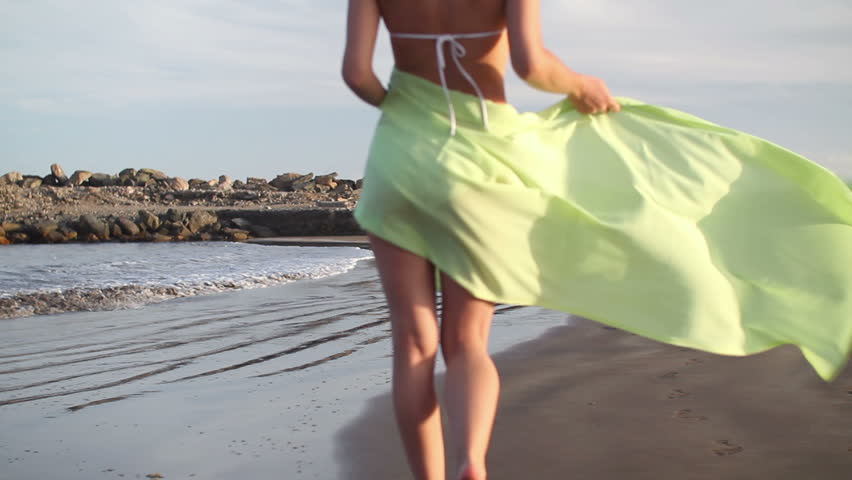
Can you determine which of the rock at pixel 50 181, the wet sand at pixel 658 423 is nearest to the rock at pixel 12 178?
the rock at pixel 50 181

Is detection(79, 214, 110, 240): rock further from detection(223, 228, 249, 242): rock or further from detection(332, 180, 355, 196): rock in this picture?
detection(332, 180, 355, 196): rock

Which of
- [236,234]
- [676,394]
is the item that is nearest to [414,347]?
[676,394]

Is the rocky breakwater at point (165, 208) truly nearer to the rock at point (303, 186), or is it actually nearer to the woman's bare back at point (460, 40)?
the rock at point (303, 186)

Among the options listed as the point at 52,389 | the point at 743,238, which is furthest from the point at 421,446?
the point at 52,389

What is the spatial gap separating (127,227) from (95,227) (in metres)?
0.84

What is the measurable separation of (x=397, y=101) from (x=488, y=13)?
31 centimetres

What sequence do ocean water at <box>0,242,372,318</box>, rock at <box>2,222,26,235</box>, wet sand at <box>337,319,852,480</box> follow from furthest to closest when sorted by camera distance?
rock at <box>2,222,26,235</box>
ocean water at <box>0,242,372,318</box>
wet sand at <box>337,319,852,480</box>

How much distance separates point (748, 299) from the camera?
2.40 meters

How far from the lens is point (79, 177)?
39.5m

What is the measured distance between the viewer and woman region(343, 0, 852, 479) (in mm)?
1979

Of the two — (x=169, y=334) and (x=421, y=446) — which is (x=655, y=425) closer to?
(x=421, y=446)

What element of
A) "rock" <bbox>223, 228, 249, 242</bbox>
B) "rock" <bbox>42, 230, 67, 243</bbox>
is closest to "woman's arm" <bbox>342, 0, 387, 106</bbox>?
"rock" <bbox>223, 228, 249, 242</bbox>

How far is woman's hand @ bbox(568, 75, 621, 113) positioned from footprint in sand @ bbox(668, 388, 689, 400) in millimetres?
1651

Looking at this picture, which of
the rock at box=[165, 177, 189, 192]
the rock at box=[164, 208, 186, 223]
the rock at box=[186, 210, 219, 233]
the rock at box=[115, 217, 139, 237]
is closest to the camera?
the rock at box=[115, 217, 139, 237]
